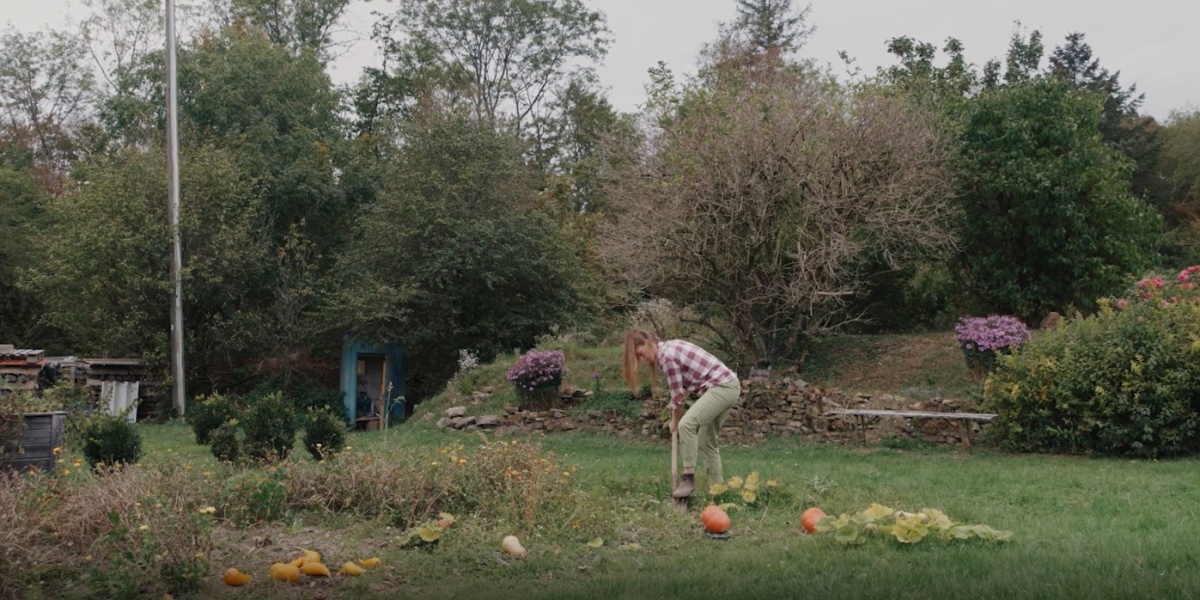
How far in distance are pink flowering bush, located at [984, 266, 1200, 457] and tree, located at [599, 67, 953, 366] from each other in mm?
3939

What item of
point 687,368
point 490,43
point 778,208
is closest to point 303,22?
point 490,43

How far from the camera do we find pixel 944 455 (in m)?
12.8

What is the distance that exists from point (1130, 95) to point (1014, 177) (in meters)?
24.0

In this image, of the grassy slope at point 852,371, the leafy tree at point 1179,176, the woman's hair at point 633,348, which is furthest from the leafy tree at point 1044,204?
the leafy tree at point 1179,176

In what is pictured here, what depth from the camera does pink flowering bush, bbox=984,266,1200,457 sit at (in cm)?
1167

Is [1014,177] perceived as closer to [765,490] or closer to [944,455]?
[944,455]

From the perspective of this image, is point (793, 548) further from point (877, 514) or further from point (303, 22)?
point (303, 22)

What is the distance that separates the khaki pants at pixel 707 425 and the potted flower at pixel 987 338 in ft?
26.0

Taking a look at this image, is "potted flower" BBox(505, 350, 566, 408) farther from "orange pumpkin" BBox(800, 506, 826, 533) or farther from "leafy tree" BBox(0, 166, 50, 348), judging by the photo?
"leafy tree" BBox(0, 166, 50, 348)

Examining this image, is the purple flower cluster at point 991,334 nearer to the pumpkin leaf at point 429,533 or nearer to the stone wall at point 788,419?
the stone wall at point 788,419

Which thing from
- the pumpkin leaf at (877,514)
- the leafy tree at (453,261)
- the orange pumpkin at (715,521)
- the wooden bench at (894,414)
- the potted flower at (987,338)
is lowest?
the orange pumpkin at (715,521)

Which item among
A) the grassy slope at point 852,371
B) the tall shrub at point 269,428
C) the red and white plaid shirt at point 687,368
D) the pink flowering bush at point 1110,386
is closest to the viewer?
the red and white plaid shirt at point 687,368

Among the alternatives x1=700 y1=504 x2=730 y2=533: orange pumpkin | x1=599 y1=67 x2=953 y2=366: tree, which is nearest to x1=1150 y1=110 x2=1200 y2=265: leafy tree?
x1=599 y1=67 x2=953 y2=366: tree

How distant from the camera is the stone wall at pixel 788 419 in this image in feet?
46.9
